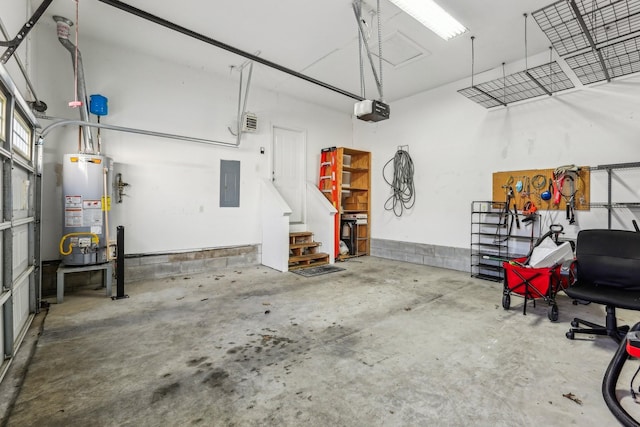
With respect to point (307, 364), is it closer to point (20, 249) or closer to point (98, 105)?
point (20, 249)

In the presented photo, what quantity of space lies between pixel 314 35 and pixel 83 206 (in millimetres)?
3673

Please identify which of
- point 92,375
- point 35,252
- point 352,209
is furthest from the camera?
point 352,209

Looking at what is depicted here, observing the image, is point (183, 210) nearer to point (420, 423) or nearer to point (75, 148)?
point (75, 148)

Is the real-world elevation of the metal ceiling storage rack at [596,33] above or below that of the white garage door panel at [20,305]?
above

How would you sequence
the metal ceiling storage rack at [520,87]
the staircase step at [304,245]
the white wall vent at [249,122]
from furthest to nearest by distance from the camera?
the staircase step at [304,245] < the white wall vent at [249,122] < the metal ceiling storage rack at [520,87]

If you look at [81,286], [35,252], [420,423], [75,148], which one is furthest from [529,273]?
[75,148]

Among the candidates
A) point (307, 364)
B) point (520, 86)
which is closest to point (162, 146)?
point (307, 364)

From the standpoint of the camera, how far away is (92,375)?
6.44 ft

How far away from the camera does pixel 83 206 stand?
3494 mm

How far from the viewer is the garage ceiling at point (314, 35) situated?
3379 mm

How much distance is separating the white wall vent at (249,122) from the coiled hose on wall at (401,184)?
304 centimetres

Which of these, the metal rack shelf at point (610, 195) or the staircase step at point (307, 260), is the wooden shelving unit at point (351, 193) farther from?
the metal rack shelf at point (610, 195)

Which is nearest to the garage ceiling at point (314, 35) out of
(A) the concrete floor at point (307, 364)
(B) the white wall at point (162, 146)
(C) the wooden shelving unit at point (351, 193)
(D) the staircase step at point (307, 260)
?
(B) the white wall at point (162, 146)

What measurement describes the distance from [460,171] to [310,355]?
4471 millimetres
